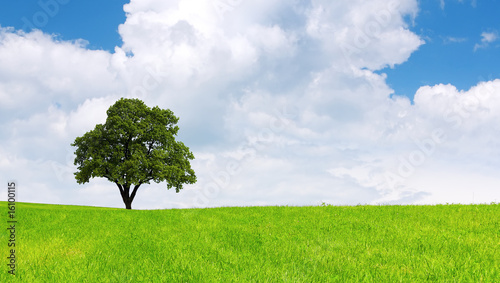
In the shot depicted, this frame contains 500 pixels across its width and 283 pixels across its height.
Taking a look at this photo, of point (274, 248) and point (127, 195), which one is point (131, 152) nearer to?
point (127, 195)

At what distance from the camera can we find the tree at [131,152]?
38469 mm

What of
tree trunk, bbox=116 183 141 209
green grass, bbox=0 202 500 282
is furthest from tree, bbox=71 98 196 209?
green grass, bbox=0 202 500 282

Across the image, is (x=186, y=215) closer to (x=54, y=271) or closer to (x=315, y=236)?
(x=315, y=236)

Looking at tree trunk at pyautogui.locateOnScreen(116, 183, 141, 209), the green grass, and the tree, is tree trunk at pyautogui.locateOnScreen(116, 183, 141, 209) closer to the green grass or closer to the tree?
the tree

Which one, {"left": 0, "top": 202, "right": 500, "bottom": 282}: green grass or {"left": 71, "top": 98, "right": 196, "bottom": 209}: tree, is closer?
{"left": 0, "top": 202, "right": 500, "bottom": 282}: green grass

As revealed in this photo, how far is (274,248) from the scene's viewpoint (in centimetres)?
1042

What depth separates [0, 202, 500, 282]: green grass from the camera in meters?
8.02

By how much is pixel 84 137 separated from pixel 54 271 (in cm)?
3422

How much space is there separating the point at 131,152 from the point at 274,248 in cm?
3184

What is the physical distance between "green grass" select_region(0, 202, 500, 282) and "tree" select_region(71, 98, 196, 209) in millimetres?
20642

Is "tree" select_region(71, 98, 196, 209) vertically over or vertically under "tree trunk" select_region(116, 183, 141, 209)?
over

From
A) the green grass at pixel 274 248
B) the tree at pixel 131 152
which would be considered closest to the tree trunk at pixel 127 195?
the tree at pixel 131 152

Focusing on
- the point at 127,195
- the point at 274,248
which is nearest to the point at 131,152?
the point at 127,195

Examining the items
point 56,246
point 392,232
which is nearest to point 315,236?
point 392,232
